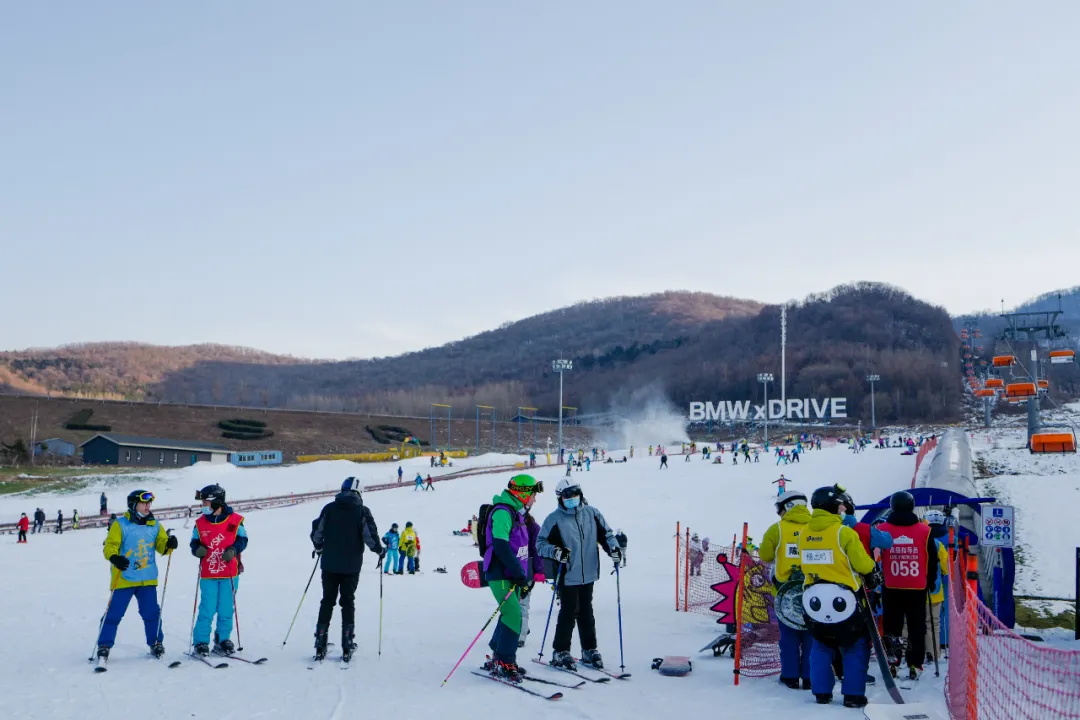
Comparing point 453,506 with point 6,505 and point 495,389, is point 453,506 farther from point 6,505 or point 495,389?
point 495,389

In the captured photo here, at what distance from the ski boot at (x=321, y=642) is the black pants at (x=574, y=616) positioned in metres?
2.10

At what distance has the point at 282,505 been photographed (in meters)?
36.8

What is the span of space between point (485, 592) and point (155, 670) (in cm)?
734

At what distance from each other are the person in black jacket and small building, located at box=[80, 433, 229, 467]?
57752 millimetres

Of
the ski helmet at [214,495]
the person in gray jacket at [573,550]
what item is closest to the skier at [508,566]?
the person in gray jacket at [573,550]

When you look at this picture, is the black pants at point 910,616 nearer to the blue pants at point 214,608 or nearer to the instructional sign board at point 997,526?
the instructional sign board at point 997,526

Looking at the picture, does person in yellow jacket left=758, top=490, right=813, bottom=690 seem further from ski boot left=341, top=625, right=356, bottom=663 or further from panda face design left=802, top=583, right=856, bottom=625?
ski boot left=341, top=625, right=356, bottom=663

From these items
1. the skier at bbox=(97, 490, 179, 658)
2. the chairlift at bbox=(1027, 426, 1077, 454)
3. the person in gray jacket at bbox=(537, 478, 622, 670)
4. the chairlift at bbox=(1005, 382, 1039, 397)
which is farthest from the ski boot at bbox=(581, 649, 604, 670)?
the chairlift at bbox=(1005, 382, 1039, 397)

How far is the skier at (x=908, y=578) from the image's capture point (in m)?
7.07

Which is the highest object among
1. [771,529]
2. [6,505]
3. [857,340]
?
[857,340]

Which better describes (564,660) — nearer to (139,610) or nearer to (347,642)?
(347,642)

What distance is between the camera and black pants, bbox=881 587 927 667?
7121 millimetres

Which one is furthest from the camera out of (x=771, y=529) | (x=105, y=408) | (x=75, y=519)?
(x=105, y=408)

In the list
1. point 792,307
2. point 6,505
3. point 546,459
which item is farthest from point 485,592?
point 792,307
